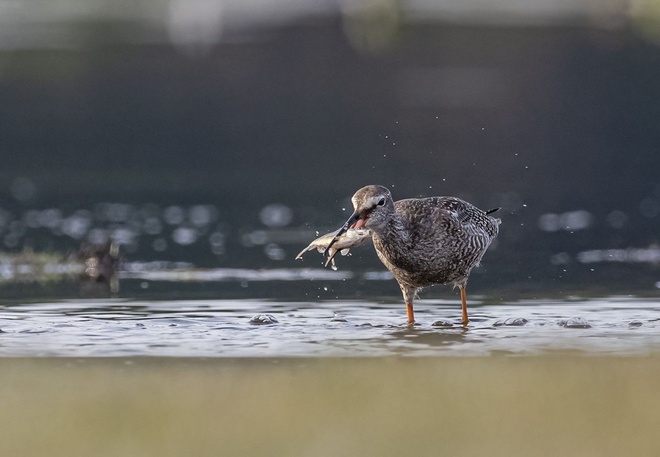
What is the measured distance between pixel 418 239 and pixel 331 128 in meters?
23.1

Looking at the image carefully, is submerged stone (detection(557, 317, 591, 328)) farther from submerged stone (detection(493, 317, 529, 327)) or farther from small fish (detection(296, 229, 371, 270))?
small fish (detection(296, 229, 371, 270))

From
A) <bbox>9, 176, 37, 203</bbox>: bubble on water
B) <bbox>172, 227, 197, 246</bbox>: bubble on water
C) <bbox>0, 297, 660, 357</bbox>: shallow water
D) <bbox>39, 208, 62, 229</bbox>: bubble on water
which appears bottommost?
<bbox>0, 297, 660, 357</bbox>: shallow water

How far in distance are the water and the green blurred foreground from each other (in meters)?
1.09

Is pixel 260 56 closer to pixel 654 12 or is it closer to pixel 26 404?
pixel 654 12

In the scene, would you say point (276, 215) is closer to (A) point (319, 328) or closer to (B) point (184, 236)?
(B) point (184, 236)

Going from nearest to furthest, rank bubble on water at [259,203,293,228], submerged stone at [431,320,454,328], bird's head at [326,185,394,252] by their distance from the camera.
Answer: bird's head at [326,185,394,252] < submerged stone at [431,320,454,328] < bubble on water at [259,203,293,228]

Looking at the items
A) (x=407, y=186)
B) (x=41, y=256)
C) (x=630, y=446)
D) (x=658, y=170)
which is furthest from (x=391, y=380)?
(x=658, y=170)

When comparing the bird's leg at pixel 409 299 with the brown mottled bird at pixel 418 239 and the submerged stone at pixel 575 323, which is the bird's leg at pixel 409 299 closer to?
the brown mottled bird at pixel 418 239

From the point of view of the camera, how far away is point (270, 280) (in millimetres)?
15836

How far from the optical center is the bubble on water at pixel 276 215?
21.5 metres

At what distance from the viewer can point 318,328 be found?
12.0 metres

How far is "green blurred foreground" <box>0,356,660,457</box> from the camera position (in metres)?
7.03

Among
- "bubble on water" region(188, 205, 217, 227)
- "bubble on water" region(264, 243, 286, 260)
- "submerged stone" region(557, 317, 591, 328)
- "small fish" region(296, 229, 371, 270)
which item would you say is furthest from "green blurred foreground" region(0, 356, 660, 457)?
"bubble on water" region(188, 205, 217, 227)

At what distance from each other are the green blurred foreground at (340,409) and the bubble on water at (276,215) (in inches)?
467
